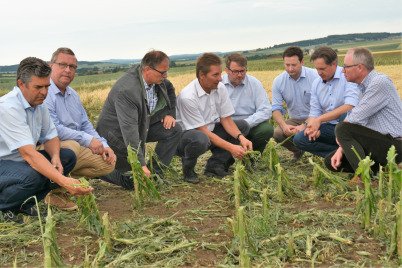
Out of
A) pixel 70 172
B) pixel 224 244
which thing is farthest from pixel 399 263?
pixel 70 172

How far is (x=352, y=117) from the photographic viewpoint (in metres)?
5.12

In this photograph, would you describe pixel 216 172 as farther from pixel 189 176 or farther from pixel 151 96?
pixel 151 96

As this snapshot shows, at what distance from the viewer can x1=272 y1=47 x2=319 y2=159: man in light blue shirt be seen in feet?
22.0

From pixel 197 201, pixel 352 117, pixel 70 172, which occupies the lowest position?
pixel 197 201

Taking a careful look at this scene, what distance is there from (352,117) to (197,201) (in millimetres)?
1967

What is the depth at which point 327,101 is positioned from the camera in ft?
20.4

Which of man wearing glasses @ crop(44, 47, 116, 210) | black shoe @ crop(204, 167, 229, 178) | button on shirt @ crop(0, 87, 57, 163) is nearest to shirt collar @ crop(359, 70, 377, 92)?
black shoe @ crop(204, 167, 229, 178)

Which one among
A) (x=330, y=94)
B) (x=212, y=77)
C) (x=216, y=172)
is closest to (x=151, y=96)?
(x=212, y=77)

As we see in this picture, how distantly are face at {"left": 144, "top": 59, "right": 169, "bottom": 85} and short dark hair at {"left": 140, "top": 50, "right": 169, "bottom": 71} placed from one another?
3 cm

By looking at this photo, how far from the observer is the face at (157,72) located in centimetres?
532

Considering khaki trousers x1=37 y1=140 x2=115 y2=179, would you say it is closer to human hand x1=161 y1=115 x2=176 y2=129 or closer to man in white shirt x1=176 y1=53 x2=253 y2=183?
human hand x1=161 y1=115 x2=176 y2=129

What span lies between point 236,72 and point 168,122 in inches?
46.7

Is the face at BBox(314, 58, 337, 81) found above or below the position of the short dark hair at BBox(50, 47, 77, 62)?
below

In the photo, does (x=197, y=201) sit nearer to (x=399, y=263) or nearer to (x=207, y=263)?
(x=207, y=263)
